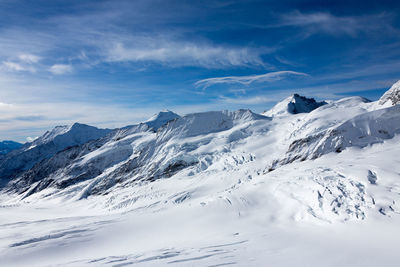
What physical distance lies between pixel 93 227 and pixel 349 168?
2448cm

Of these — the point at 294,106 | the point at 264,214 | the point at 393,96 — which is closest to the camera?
the point at 264,214

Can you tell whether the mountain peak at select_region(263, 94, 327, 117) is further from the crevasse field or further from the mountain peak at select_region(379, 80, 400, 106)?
the mountain peak at select_region(379, 80, 400, 106)

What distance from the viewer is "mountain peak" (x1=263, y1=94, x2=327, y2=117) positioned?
382ft

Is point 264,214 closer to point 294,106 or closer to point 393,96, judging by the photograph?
point 393,96

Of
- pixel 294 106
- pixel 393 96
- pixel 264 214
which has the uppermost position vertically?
pixel 294 106

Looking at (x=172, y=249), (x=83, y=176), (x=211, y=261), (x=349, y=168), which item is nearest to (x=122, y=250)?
(x=172, y=249)

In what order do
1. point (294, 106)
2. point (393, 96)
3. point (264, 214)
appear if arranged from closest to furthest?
point (264, 214) < point (393, 96) < point (294, 106)

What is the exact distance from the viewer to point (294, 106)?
120 metres

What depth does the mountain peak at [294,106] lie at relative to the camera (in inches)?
4582

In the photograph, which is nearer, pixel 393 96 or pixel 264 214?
pixel 264 214

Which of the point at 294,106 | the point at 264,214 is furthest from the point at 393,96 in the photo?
the point at 294,106

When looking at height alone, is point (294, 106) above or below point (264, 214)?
above

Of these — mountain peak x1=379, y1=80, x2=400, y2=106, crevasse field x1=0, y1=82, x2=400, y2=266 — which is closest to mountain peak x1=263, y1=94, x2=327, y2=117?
crevasse field x1=0, y1=82, x2=400, y2=266

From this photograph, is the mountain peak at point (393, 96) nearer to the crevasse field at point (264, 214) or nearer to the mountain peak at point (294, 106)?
the crevasse field at point (264, 214)
